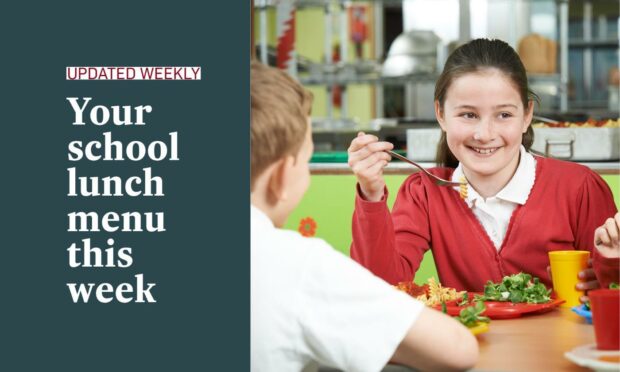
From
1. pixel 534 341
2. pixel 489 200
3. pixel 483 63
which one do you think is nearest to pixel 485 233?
pixel 489 200

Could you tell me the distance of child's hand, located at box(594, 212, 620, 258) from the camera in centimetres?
161

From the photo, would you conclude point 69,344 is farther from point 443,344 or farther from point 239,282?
point 443,344

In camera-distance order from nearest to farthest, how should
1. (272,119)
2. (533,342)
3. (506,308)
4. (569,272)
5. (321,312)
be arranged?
1. (321,312)
2. (272,119)
3. (533,342)
4. (506,308)
5. (569,272)

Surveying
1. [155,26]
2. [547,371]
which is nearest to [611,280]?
[547,371]

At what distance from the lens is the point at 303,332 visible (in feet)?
3.80

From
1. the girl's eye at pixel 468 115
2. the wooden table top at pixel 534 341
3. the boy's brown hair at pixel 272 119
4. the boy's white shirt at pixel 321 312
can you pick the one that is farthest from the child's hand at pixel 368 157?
the boy's white shirt at pixel 321 312

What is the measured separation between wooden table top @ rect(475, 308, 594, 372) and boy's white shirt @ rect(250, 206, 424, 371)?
0.15 m

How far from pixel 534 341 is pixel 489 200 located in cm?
61

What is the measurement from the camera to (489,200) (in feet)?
6.46

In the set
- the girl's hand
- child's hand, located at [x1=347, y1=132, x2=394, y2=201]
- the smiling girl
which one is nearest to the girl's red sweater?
the smiling girl

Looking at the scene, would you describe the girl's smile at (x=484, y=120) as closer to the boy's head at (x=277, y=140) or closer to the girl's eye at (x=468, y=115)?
the girl's eye at (x=468, y=115)

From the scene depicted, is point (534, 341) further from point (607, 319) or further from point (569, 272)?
point (569, 272)

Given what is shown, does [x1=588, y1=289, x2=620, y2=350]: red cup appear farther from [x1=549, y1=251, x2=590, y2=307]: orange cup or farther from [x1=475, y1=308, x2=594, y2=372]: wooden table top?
[x1=549, y1=251, x2=590, y2=307]: orange cup

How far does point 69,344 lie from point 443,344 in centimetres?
45
